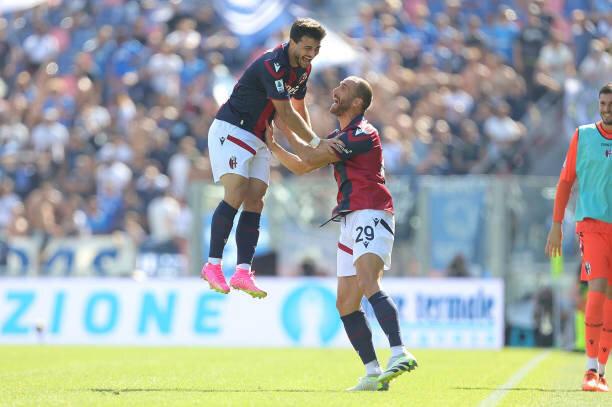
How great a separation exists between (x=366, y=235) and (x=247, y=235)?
1347mm

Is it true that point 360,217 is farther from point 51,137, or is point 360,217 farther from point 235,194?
point 51,137

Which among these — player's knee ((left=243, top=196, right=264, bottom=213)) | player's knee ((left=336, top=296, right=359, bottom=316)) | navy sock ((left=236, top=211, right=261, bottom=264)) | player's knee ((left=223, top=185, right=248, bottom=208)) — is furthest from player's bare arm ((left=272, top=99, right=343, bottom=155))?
player's knee ((left=336, top=296, right=359, bottom=316))

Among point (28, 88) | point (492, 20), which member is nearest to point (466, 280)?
point (492, 20)

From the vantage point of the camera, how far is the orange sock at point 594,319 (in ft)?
32.9

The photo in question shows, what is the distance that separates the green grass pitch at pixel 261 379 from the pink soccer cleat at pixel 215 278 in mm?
759

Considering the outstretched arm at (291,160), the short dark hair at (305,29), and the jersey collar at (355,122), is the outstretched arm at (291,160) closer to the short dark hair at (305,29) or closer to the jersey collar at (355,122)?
the jersey collar at (355,122)

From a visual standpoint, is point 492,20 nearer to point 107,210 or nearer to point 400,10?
point 400,10

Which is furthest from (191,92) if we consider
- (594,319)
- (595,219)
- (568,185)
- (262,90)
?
(594,319)

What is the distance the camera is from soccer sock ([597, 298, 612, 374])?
10180 mm

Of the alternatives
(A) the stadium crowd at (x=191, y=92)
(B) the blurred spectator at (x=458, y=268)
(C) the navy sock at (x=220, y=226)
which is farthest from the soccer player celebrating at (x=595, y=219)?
(A) the stadium crowd at (x=191, y=92)

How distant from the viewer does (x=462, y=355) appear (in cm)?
1585

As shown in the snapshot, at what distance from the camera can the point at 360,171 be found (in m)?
9.38

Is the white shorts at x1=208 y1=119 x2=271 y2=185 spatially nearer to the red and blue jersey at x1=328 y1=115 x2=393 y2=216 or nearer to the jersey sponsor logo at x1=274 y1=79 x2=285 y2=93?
the jersey sponsor logo at x1=274 y1=79 x2=285 y2=93

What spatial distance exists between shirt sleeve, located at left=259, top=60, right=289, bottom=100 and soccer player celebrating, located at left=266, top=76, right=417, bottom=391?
Result: 34cm
